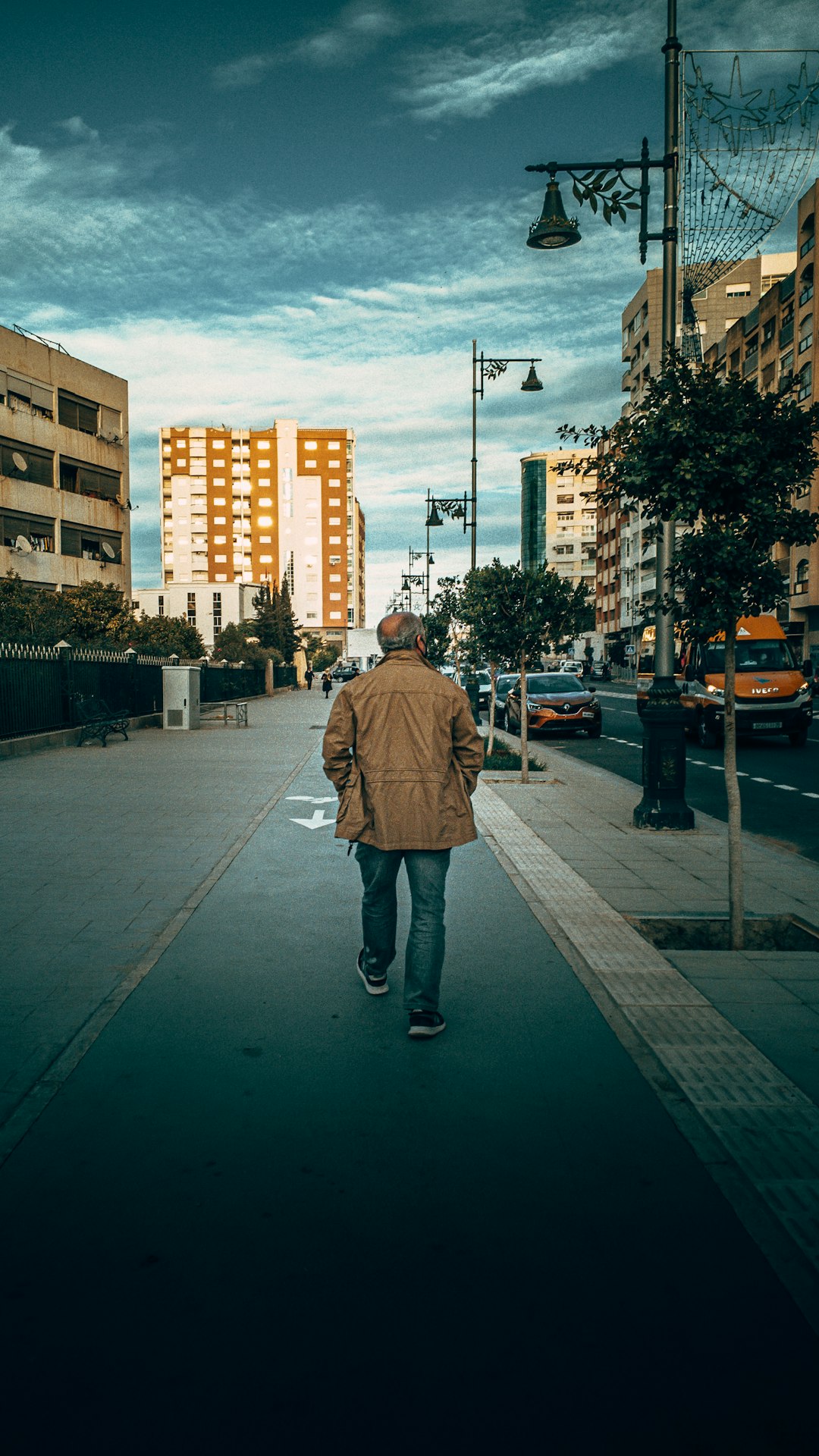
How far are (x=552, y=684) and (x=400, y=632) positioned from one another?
2194 cm

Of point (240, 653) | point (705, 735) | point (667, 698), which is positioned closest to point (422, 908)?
point (667, 698)

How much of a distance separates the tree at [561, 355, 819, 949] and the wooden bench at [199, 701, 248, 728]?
2181 centimetres

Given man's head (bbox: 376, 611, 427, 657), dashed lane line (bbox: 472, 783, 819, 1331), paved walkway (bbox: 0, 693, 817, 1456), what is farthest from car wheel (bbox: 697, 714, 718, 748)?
man's head (bbox: 376, 611, 427, 657)

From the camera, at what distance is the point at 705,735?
21359mm

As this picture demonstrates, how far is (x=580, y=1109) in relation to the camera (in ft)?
12.6

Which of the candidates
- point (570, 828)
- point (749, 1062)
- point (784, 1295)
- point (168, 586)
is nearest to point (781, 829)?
point (570, 828)

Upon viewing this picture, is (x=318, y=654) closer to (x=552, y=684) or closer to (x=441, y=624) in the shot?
(x=441, y=624)

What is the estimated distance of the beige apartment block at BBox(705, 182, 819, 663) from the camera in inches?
1960

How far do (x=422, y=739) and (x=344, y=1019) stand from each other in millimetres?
1279

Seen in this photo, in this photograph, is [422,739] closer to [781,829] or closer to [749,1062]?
[749,1062]

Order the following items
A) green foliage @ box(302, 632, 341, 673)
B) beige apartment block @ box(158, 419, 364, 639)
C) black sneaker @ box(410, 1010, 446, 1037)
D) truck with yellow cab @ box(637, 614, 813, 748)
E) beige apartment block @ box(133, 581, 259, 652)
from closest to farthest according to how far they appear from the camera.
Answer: black sneaker @ box(410, 1010, 446, 1037) → truck with yellow cab @ box(637, 614, 813, 748) → beige apartment block @ box(133, 581, 259, 652) → green foliage @ box(302, 632, 341, 673) → beige apartment block @ box(158, 419, 364, 639)

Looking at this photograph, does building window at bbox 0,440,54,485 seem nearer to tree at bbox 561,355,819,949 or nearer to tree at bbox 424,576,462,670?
tree at bbox 424,576,462,670

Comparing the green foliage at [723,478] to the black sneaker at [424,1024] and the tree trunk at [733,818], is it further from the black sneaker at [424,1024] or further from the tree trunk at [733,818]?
the black sneaker at [424,1024]

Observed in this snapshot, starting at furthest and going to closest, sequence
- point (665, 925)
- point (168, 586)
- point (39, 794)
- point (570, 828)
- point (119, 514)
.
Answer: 1. point (168, 586)
2. point (119, 514)
3. point (39, 794)
4. point (570, 828)
5. point (665, 925)
